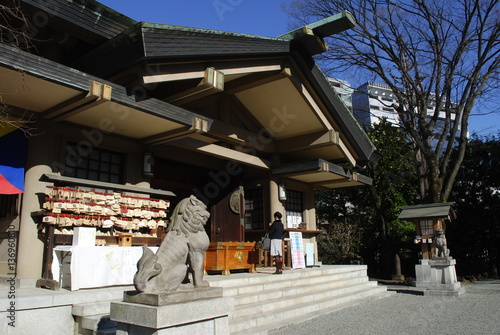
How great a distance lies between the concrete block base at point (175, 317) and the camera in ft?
11.0

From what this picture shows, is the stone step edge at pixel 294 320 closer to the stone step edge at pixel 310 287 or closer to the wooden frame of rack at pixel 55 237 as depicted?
the stone step edge at pixel 310 287

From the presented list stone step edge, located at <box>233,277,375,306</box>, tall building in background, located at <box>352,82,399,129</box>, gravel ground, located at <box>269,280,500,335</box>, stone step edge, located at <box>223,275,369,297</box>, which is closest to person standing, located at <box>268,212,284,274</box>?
stone step edge, located at <box>223,275,369,297</box>

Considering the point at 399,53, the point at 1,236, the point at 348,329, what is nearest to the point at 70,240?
the point at 1,236

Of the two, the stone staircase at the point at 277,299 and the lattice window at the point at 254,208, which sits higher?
the lattice window at the point at 254,208

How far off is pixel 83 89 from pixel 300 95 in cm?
A: 554

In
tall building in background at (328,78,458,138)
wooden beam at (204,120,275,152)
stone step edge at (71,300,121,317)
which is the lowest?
stone step edge at (71,300,121,317)

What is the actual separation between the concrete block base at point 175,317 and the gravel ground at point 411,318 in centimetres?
275

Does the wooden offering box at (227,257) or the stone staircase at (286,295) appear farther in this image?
the wooden offering box at (227,257)

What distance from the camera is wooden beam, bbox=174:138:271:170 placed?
29.0 feet

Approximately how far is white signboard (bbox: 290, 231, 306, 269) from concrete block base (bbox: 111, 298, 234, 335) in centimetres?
662

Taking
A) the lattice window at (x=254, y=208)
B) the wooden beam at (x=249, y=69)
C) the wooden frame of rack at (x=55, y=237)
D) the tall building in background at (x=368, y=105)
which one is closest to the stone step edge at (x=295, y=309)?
the wooden frame of rack at (x=55, y=237)

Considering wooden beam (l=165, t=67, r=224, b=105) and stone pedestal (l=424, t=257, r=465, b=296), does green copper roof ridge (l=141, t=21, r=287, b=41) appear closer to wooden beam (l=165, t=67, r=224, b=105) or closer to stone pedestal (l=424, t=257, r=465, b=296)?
wooden beam (l=165, t=67, r=224, b=105)

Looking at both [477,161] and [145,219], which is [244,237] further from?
[477,161]

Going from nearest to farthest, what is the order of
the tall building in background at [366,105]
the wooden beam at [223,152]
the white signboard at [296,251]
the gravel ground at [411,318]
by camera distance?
the gravel ground at [411,318] < the wooden beam at [223,152] < the white signboard at [296,251] < the tall building in background at [366,105]
